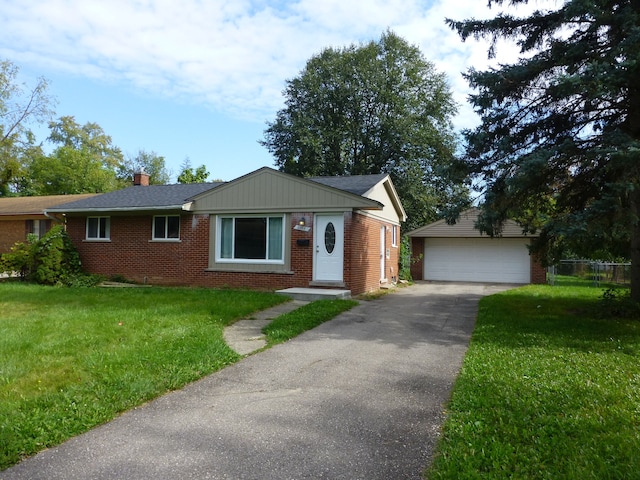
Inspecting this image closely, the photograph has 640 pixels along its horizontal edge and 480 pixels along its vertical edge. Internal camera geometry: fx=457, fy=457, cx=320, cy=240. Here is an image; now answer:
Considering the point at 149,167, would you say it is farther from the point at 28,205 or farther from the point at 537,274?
the point at 537,274

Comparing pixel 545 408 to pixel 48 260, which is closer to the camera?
pixel 545 408

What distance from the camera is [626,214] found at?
7395 millimetres

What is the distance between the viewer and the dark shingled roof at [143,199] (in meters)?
14.6

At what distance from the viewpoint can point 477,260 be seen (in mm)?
21141

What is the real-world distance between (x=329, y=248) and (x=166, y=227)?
18.2 ft

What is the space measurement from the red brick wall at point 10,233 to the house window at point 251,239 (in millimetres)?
18312

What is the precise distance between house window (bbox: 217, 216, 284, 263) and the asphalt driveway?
6952 millimetres

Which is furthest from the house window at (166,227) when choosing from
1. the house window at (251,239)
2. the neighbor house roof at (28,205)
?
the neighbor house roof at (28,205)

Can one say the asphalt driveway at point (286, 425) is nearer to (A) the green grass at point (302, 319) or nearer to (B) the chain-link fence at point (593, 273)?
(A) the green grass at point (302, 319)

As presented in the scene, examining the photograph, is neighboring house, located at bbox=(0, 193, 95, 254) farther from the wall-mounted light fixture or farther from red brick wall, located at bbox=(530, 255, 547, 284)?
red brick wall, located at bbox=(530, 255, 547, 284)

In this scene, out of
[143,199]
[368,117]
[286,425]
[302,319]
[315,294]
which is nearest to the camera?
[286,425]

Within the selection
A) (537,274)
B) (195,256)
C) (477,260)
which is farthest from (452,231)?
(195,256)

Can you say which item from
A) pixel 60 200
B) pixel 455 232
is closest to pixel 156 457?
pixel 455 232

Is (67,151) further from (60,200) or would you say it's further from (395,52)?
(395,52)
